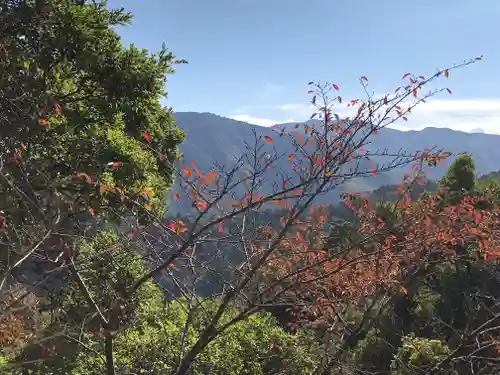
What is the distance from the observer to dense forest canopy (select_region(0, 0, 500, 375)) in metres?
3.59

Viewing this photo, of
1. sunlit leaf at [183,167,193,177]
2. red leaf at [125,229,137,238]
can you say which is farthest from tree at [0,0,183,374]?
sunlit leaf at [183,167,193,177]

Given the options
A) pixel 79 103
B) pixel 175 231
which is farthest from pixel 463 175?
pixel 175 231

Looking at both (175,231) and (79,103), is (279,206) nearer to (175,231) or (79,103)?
(175,231)

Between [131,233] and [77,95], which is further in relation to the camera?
[77,95]

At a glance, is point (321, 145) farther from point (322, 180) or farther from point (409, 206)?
point (409, 206)

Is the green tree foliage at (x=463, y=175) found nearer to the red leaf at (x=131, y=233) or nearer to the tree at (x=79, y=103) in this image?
the tree at (x=79, y=103)

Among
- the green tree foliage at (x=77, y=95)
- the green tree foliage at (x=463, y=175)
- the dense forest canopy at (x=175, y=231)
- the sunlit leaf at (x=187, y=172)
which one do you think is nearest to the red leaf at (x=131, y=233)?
the dense forest canopy at (x=175, y=231)

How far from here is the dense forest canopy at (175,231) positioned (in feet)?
11.8

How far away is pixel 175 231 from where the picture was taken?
3598 millimetres

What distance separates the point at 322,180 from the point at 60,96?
205 inches

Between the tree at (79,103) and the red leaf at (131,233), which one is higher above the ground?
the tree at (79,103)

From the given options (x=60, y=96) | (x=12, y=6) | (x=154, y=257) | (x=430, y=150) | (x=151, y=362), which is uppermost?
(x=12, y=6)

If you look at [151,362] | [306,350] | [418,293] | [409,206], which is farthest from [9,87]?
[418,293]

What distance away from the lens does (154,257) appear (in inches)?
156
